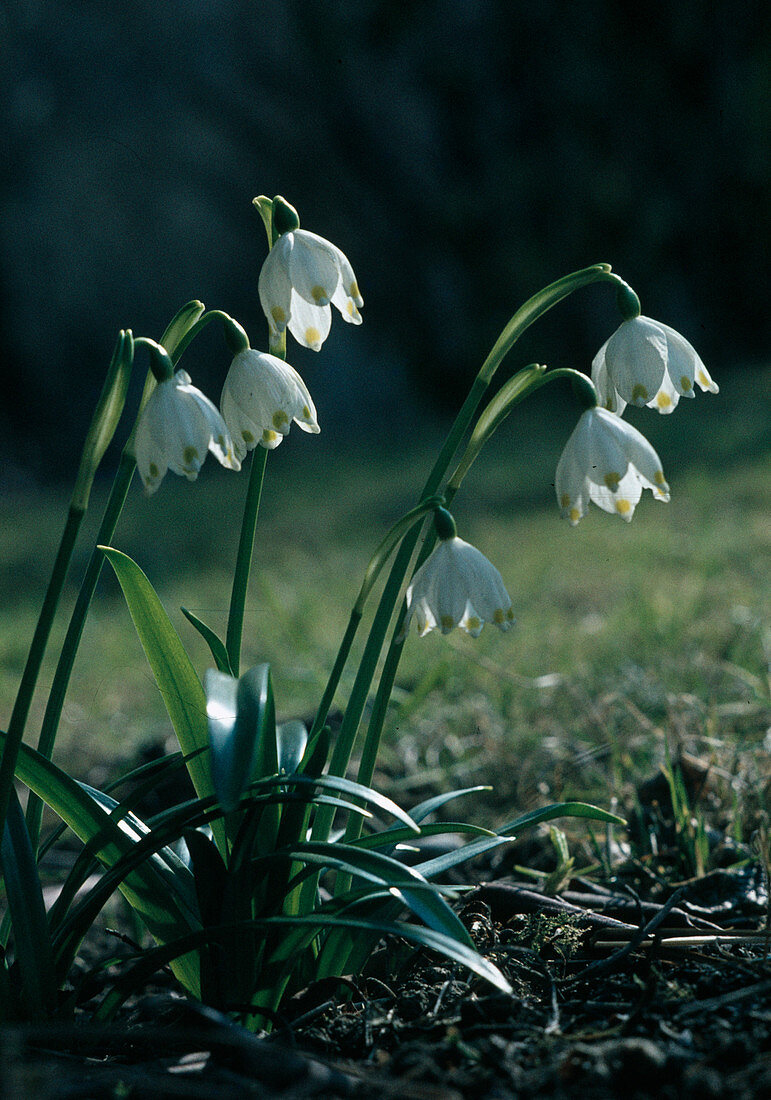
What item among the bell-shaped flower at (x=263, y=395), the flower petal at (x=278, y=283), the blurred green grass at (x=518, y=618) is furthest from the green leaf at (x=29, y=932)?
the blurred green grass at (x=518, y=618)

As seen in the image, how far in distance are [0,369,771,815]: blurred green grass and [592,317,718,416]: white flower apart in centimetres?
78

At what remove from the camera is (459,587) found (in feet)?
3.52

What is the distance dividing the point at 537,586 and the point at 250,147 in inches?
289

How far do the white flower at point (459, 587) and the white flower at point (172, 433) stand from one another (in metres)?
0.27

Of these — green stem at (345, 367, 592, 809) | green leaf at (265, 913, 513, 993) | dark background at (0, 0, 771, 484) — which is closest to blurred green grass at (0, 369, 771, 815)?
green stem at (345, 367, 592, 809)

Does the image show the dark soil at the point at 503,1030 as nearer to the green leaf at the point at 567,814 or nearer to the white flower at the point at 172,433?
the green leaf at the point at 567,814

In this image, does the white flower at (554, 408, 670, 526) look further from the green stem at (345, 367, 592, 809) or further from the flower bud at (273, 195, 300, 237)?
the flower bud at (273, 195, 300, 237)

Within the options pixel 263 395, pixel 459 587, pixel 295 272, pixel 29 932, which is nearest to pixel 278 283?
pixel 295 272

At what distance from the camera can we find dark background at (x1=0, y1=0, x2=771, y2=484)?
9.23 meters

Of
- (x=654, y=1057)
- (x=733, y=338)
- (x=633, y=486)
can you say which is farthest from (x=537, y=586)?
(x=733, y=338)

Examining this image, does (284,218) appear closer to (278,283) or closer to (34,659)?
(278,283)

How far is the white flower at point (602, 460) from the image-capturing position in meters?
1.08

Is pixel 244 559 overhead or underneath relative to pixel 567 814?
overhead

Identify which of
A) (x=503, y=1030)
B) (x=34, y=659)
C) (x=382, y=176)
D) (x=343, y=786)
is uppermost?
(x=382, y=176)
